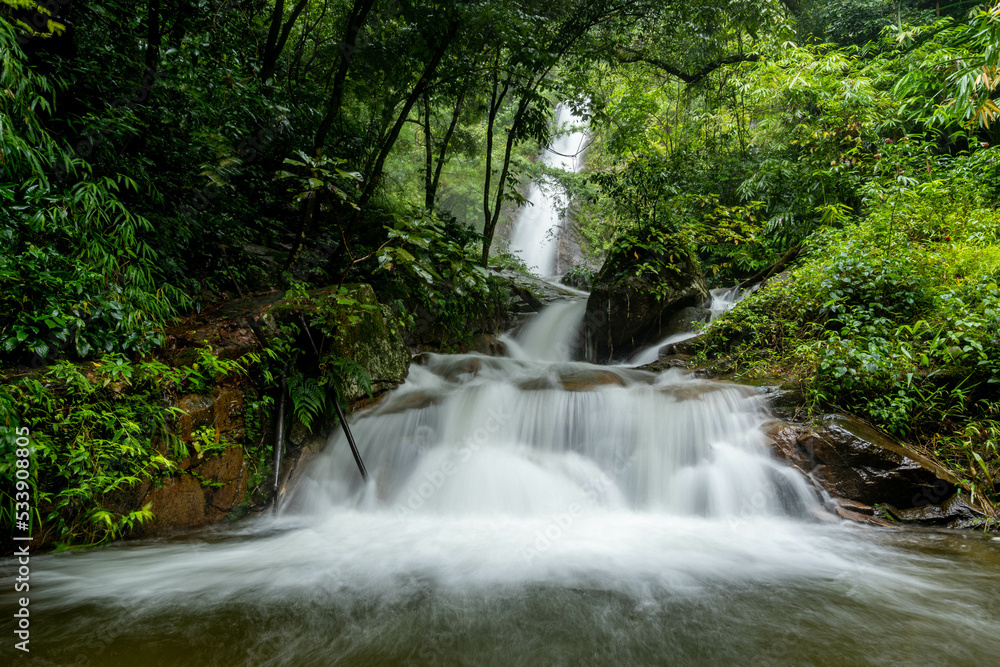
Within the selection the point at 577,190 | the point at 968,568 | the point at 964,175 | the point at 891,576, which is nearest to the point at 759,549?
the point at 891,576

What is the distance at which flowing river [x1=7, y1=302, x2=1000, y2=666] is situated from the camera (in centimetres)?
180

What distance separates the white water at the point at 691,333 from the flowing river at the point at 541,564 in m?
2.39

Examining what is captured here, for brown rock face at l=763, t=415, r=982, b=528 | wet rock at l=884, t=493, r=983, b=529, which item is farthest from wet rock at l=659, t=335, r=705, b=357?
wet rock at l=884, t=493, r=983, b=529

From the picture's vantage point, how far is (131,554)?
264 cm

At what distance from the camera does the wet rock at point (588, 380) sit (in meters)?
5.29

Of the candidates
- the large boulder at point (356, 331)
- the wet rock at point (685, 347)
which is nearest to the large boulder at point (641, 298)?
the wet rock at point (685, 347)

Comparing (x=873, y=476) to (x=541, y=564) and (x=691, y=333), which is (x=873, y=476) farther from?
(x=691, y=333)

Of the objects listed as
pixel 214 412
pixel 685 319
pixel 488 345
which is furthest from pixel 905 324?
pixel 214 412

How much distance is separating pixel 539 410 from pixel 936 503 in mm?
3359

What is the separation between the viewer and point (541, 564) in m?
2.77

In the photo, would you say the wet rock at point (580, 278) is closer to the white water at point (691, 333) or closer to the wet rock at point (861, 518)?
→ the white water at point (691, 333)

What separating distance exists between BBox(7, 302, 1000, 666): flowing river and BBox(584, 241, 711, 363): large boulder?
2879mm

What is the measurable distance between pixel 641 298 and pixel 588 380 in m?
2.89

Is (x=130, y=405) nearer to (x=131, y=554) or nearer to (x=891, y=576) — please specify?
(x=131, y=554)
